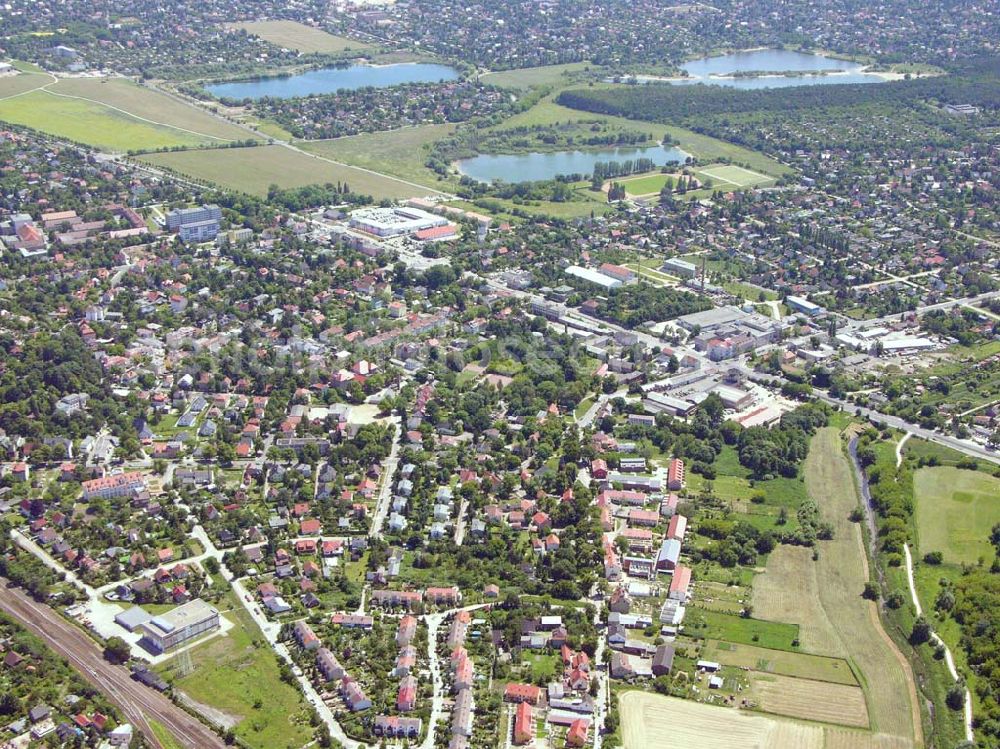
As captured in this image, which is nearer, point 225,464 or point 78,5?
point 225,464

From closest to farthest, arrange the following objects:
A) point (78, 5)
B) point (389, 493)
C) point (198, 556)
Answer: point (198, 556) < point (389, 493) < point (78, 5)

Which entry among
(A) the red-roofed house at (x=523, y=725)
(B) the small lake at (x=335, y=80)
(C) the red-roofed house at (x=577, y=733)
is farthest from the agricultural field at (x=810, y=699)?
(B) the small lake at (x=335, y=80)

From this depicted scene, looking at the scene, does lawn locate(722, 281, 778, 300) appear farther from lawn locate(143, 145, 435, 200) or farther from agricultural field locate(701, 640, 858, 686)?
agricultural field locate(701, 640, 858, 686)

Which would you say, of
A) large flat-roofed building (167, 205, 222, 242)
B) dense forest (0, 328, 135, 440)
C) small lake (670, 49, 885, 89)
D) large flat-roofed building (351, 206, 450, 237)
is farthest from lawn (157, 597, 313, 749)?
small lake (670, 49, 885, 89)

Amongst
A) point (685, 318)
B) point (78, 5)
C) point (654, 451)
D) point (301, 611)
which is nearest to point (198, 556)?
point (301, 611)

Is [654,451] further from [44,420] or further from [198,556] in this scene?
[44,420]

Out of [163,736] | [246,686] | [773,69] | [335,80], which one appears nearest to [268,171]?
[335,80]
